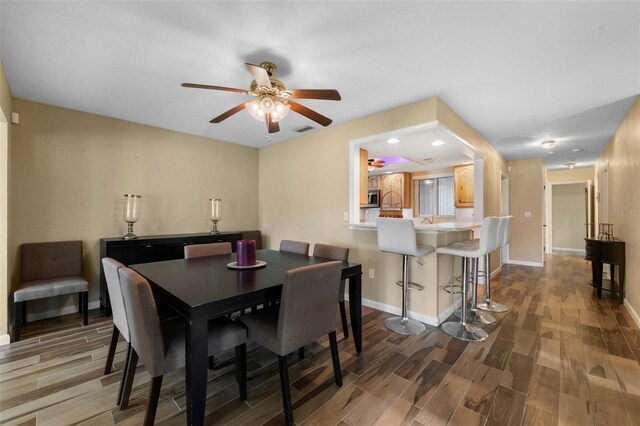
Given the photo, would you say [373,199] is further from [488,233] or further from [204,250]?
[204,250]

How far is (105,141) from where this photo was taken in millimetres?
3420

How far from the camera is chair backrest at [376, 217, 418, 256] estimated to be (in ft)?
8.32

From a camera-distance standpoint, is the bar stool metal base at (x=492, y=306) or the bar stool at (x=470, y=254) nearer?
the bar stool at (x=470, y=254)

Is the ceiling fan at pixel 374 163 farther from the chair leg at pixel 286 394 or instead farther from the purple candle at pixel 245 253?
the chair leg at pixel 286 394

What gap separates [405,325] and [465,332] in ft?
1.80

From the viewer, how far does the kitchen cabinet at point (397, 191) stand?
6.58m

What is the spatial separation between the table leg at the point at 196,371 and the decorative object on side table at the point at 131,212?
265cm

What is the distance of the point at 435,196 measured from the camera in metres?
6.36

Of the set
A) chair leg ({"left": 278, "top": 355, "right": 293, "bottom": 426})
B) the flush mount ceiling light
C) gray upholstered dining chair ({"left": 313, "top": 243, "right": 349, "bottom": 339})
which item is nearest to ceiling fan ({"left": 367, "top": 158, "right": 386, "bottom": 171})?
the flush mount ceiling light

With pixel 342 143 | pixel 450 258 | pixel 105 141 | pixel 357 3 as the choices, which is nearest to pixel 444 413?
pixel 450 258

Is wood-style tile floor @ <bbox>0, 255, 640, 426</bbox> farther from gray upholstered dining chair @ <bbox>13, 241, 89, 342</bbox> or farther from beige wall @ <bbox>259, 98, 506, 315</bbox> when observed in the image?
beige wall @ <bbox>259, 98, 506, 315</bbox>

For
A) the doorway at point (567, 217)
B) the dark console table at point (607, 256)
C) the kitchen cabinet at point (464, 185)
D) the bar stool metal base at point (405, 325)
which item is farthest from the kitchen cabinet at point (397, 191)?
the bar stool metal base at point (405, 325)

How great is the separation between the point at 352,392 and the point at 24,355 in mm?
2701

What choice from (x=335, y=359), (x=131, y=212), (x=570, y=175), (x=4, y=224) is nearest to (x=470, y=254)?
(x=335, y=359)
